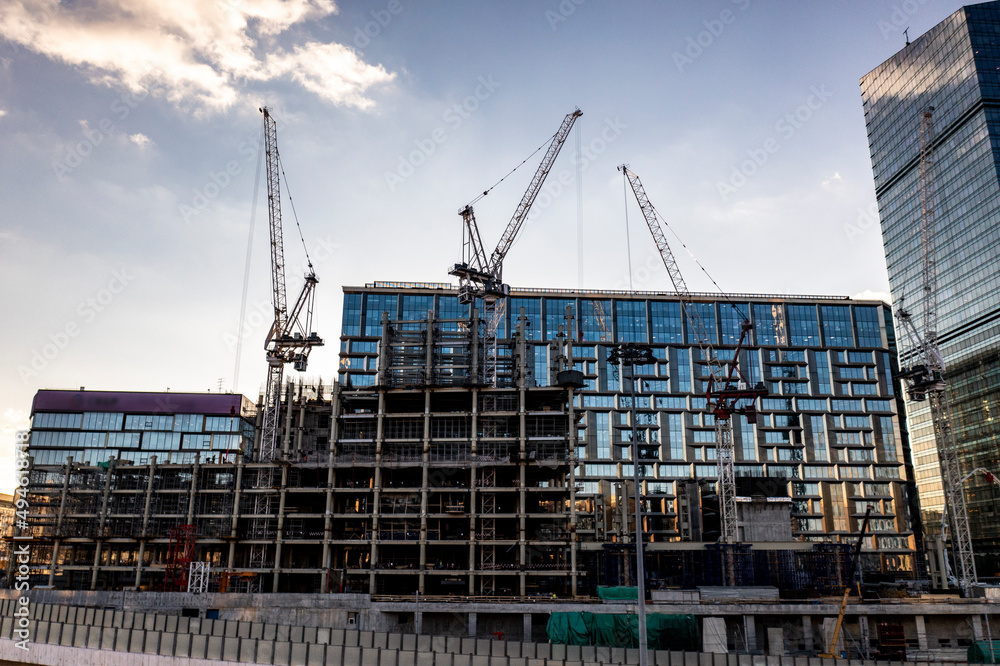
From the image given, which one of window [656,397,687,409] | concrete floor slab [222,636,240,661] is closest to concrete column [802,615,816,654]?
concrete floor slab [222,636,240,661]

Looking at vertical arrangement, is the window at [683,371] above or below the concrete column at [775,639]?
above

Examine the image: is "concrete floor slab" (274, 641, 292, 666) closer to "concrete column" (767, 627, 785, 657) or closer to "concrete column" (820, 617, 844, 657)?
"concrete column" (767, 627, 785, 657)

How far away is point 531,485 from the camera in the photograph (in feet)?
359

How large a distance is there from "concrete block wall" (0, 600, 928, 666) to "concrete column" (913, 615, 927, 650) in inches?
1472

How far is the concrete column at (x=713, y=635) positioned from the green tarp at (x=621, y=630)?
881mm

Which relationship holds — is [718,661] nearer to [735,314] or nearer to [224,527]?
[224,527]

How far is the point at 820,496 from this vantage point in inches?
6319

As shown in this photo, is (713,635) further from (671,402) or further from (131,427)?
(131,427)

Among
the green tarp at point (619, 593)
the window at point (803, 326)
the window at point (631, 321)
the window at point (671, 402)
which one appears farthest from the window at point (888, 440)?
the green tarp at point (619, 593)

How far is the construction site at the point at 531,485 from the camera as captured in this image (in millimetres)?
78438

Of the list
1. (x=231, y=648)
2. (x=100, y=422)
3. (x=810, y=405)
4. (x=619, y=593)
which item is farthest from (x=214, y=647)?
(x=810, y=405)

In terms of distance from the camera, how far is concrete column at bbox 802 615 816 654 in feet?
252

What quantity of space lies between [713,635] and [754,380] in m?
112

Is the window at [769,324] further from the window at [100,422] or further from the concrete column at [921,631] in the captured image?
the window at [100,422]
